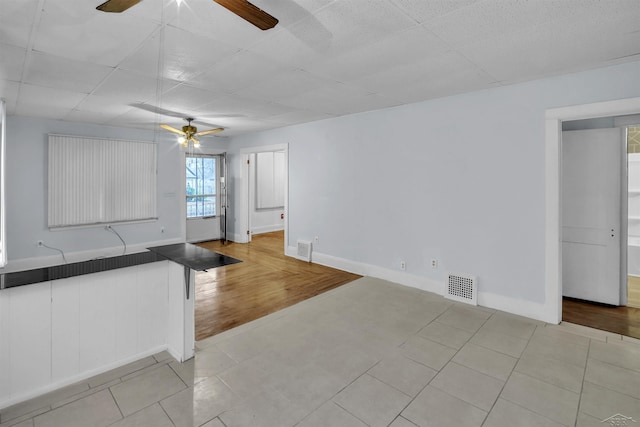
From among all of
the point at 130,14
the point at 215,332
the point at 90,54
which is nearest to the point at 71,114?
the point at 90,54

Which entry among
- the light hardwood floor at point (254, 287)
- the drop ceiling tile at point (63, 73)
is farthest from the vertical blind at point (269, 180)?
the drop ceiling tile at point (63, 73)

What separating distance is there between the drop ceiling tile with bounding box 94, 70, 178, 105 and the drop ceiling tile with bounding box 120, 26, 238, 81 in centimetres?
21

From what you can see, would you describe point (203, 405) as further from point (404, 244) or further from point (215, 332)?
point (404, 244)

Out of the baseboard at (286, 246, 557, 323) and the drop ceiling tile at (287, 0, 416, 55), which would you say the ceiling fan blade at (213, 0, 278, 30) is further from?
the baseboard at (286, 246, 557, 323)

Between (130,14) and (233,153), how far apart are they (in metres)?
5.69

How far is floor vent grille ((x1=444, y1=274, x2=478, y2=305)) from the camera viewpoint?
12.3 feet

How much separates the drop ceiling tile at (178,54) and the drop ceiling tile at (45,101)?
149 cm

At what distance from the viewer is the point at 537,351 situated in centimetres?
273

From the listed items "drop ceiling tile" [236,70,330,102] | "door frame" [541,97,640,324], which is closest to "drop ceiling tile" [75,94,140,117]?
"drop ceiling tile" [236,70,330,102]

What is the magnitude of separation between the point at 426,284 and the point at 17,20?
14.7 ft

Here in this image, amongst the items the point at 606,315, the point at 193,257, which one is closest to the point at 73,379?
the point at 193,257

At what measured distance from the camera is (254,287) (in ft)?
14.5

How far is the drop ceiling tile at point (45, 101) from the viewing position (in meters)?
3.64

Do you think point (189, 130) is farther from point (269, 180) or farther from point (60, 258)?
point (269, 180)
